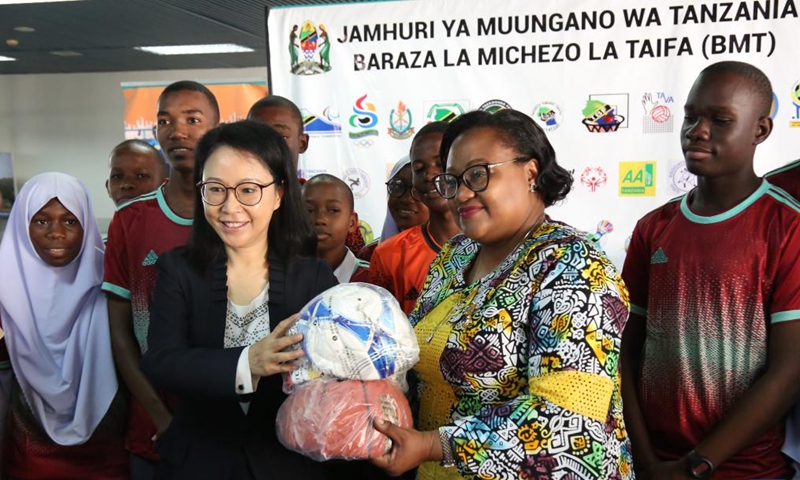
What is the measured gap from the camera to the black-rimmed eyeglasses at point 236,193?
1.89 metres

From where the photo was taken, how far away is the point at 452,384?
1.69 metres

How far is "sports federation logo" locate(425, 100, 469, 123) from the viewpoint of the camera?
444cm

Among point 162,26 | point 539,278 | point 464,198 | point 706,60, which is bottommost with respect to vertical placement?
point 539,278

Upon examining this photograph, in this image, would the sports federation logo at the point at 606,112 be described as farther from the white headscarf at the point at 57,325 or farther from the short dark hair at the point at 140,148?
the white headscarf at the point at 57,325

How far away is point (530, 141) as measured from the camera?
173 centimetres

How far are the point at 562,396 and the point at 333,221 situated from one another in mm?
1923

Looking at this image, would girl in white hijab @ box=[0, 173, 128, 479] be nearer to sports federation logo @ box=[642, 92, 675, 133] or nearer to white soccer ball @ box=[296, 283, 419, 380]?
white soccer ball @ box=[296, 283, 419, 380]

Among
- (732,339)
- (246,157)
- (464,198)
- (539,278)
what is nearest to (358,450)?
(539,278)

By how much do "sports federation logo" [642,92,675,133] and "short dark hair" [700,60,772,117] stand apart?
1885 mm

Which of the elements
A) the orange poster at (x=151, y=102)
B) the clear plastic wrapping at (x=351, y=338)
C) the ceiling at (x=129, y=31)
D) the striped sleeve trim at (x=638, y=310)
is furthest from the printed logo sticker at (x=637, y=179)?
the orange poster at (x=151, y=102)

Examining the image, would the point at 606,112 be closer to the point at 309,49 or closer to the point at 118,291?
the point at 309,49

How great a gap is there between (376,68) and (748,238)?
9.18 feet

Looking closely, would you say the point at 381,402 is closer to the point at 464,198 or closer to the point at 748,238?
the point at 464,198

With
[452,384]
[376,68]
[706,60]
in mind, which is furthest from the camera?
[376,68]
